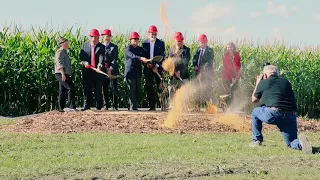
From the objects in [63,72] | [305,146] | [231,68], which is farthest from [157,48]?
[305,146]

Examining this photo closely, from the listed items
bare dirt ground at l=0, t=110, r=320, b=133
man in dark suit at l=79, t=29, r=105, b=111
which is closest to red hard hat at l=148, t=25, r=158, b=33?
man in dark suit at l=79, t=29, r=105, b=111

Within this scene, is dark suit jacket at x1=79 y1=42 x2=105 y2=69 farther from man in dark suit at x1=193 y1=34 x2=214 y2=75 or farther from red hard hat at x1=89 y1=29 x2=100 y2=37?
man in dark suit at x1=193 y1=34 x2=214 y2=75

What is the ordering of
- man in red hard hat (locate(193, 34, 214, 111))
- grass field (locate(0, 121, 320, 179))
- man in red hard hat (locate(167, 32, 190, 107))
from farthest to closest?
man in red hard hat (locate(193, 34, 214, 111)) < man in red hard hat (locate(167, 32, 190, 107)) < grass field (locate(0, 121, 320, 179))

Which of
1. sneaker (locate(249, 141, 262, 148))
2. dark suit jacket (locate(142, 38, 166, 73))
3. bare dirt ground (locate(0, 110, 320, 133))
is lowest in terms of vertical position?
sneaker (locate(249, 141, 262, 148))

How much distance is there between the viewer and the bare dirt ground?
632 inches

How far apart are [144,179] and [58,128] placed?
7.13 m

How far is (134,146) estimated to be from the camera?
12859mm

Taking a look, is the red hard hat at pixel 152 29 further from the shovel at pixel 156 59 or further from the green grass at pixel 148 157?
the green grass at pixel 148 157

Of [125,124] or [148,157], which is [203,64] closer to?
[125,124]

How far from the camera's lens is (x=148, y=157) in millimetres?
11406

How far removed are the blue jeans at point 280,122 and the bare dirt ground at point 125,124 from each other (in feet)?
9.94

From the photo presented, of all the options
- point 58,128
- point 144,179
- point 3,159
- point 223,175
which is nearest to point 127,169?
point 144,179

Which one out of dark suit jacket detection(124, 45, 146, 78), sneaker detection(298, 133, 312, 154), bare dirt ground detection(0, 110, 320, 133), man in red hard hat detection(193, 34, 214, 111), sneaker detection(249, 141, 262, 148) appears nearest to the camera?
sneaker detection(298, 133, 312, 154)

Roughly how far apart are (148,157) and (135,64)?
27.8 feet
